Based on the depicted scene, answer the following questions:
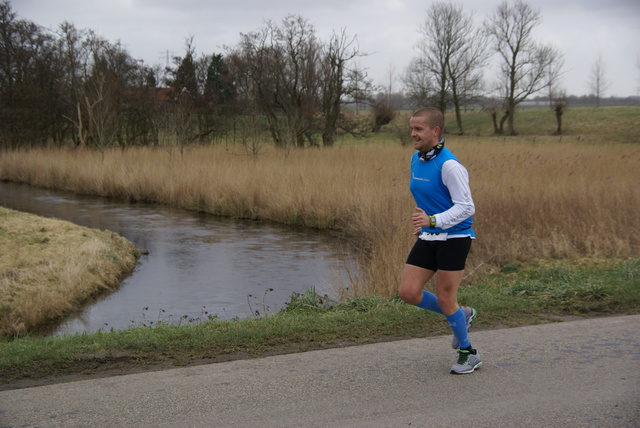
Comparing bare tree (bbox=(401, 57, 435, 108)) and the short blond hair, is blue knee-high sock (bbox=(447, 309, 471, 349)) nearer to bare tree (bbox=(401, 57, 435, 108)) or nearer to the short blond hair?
the short blond hair

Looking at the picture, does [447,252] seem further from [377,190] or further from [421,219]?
[377,190]

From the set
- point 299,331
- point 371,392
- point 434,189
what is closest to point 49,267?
point 299,331

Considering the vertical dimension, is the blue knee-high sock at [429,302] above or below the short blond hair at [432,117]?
below

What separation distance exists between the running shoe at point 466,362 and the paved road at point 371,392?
0.06 metres

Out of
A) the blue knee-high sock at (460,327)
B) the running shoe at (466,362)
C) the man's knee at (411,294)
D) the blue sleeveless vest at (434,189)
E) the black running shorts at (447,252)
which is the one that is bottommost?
the running shoe at (466,362)

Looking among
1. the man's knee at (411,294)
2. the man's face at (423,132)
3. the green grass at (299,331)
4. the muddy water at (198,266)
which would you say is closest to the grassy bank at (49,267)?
the muddy water at (198,266)

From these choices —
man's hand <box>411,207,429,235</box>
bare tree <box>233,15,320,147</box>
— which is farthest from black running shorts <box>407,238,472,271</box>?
bare tree <box>233,15,320,147</box>

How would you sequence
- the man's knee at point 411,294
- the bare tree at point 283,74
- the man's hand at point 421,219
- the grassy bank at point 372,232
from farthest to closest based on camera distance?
the bare tree at point 283,74, the grassy bank at point 372,232, the man's knee at point 411,294, the man's hand at point 421,219

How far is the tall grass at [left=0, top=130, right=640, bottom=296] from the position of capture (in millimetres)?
11266

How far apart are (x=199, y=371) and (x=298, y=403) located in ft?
3.43

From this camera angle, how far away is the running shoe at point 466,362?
477 cm

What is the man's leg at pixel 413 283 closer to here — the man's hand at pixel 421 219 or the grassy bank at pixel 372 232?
the man's hand at pixel 421 219

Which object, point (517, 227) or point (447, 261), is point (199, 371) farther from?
point (517, 227)

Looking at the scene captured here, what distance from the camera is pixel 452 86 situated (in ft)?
172
